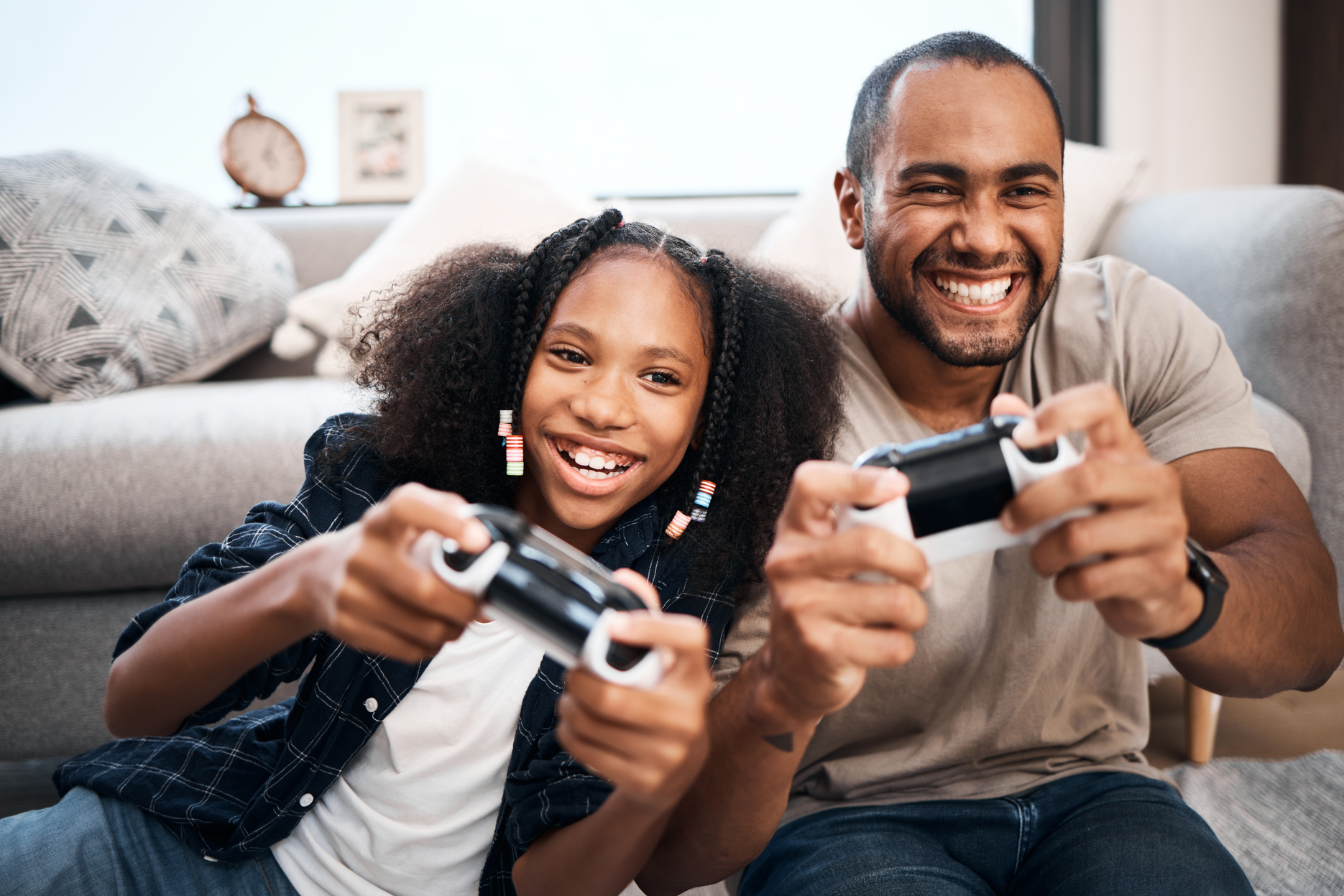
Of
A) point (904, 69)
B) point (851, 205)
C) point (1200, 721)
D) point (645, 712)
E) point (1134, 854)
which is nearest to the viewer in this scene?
point (645, 712)

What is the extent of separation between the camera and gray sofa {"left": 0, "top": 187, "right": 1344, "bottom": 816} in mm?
1307

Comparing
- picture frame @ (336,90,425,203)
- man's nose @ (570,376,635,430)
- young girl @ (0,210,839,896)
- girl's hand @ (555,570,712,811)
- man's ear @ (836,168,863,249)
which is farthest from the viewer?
picture frame @ (336,90,425,203)

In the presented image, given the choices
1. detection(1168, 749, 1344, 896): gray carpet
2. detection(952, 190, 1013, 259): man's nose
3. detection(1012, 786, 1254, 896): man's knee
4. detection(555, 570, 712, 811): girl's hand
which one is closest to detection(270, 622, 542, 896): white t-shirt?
detection(555, 570, 712, 811): girl's hand

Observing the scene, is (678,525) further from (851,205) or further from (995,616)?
(851,205)

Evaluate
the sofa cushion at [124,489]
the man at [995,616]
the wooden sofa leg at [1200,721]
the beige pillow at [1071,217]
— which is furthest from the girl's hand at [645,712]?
the beige pillow at [1071,217]

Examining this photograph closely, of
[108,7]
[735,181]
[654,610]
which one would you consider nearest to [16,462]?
[654,610]

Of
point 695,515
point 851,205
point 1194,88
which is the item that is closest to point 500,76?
point 851,205

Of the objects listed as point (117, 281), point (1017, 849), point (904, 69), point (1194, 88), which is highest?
point (1194, 88)

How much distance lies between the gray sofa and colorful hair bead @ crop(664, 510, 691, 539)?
72 cm

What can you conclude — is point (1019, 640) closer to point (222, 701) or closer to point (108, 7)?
point (222, 701)

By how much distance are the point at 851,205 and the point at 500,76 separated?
1.67m

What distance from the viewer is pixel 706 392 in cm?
95

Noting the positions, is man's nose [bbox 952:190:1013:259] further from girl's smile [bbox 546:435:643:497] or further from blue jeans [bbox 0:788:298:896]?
blue jeans [bbox 0:788:298:896]

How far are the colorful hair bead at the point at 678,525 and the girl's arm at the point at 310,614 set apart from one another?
32 centimetres
